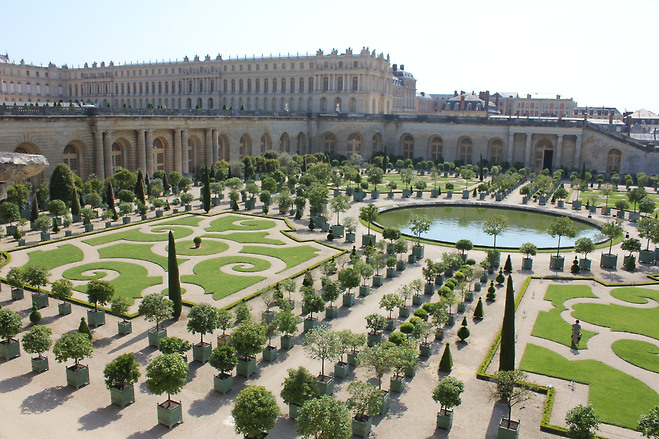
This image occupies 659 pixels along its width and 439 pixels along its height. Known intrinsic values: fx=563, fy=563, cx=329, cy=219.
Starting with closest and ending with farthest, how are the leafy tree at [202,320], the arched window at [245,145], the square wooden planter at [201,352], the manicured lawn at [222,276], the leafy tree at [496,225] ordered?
the square wooden planter at [201,352]
the leafy tree at [202,320]
the manicured lawn at [222,276]
the leafy tree at [496,225]
the arched window at [245,145]

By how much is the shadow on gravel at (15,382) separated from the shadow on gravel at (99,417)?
3.36m

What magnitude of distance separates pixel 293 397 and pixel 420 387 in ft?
16.2

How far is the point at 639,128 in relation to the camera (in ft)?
327

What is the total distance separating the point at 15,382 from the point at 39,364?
3.02ft

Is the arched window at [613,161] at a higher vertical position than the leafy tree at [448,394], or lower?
higher

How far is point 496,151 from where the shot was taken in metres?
81.1

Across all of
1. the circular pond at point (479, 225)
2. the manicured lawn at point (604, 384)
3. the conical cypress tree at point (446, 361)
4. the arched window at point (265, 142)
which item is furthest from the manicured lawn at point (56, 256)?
the arched window at point (265, 142)

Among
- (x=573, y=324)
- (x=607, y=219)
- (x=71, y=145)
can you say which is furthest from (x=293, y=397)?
(x=71, y=145)

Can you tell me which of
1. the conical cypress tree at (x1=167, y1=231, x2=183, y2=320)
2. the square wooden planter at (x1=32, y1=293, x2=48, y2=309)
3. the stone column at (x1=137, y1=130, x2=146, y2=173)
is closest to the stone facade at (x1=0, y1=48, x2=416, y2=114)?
the stone column at (x1=137, y1=130, x2=146, y2=173)

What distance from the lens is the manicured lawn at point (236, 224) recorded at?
134 feet

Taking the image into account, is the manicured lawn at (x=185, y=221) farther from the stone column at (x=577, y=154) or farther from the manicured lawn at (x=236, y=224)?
the stone column at (x=577, y=154)

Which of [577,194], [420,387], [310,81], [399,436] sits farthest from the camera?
[310,81]

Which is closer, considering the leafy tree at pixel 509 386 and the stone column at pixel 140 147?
the leafy tree at pixel 509 386

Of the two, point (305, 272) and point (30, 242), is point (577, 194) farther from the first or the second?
point (30, 242)
